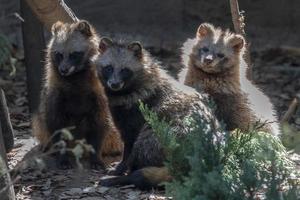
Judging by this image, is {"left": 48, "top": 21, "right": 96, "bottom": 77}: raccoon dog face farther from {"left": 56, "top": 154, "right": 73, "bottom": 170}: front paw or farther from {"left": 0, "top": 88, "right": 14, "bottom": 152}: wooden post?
{"left": 56, "top": 154, "right": 73, "bottom": 170}: front paw

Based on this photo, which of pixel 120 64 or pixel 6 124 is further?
pixel 6 124

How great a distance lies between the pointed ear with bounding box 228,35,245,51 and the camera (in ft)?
26.9

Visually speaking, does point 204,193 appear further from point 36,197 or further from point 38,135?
point 38,135

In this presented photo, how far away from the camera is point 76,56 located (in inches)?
304

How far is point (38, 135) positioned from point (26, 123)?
1.83m

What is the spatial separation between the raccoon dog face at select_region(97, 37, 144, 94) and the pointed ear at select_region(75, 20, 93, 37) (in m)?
0.42

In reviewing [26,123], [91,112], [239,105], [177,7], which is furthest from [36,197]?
[177,7]

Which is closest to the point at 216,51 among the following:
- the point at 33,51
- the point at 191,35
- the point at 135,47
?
the point at 135,47

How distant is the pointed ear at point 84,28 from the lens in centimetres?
785

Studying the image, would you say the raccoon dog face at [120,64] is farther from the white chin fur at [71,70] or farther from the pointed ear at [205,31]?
the pointed ear at [205,31]

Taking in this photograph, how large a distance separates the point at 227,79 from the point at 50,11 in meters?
1.79

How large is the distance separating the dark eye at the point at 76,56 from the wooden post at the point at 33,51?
5.94 ft

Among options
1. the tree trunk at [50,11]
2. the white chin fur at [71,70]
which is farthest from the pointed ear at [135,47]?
the tree trunk at [50,11]

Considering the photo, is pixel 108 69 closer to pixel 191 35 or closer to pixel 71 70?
pixel 71 70
